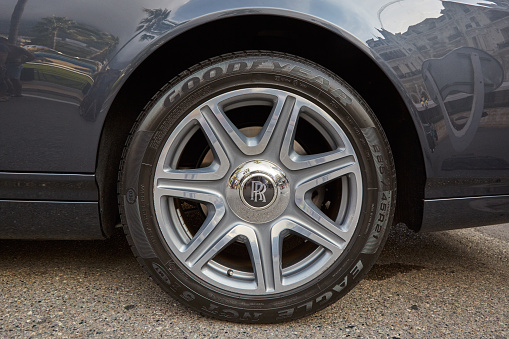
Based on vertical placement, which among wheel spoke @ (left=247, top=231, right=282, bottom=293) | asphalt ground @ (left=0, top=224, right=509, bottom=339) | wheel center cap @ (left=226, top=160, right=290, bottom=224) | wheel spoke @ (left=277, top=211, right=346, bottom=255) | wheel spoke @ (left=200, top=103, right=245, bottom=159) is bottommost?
asphalt ground @ (left=0, top=224, right=509, bottom=339)

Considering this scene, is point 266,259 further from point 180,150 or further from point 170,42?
point 170,42

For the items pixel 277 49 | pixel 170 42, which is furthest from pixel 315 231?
pixel 170 42

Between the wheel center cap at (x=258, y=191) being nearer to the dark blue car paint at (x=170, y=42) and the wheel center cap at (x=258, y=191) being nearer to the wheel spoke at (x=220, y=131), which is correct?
Answer: the wheel spoke at (x=220, y=131)

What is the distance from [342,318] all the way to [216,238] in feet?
1.68

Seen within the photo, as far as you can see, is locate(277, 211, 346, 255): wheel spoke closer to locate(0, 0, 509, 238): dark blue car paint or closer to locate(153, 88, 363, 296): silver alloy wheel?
locate(153, 88, 363, 296): silver alloy wheel

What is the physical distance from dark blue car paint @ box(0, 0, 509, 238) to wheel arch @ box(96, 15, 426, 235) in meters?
0.04

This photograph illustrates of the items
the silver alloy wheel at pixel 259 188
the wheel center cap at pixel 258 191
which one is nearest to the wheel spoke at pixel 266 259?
the silver alloy wheel at pixel 259 188

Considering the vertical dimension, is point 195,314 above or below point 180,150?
below

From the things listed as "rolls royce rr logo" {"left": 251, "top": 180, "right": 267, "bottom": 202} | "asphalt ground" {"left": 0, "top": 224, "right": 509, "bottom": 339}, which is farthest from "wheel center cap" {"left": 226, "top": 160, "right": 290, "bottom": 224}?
"asphalt ground" {"left": 0, "top": 224, "right": 509, "bottom": 339}

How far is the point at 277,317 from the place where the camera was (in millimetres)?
1384

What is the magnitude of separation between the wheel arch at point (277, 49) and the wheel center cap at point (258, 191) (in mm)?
427

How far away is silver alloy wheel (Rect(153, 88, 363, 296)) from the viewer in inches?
54.2

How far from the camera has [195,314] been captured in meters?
1.46

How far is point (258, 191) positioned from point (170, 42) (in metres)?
0.57
